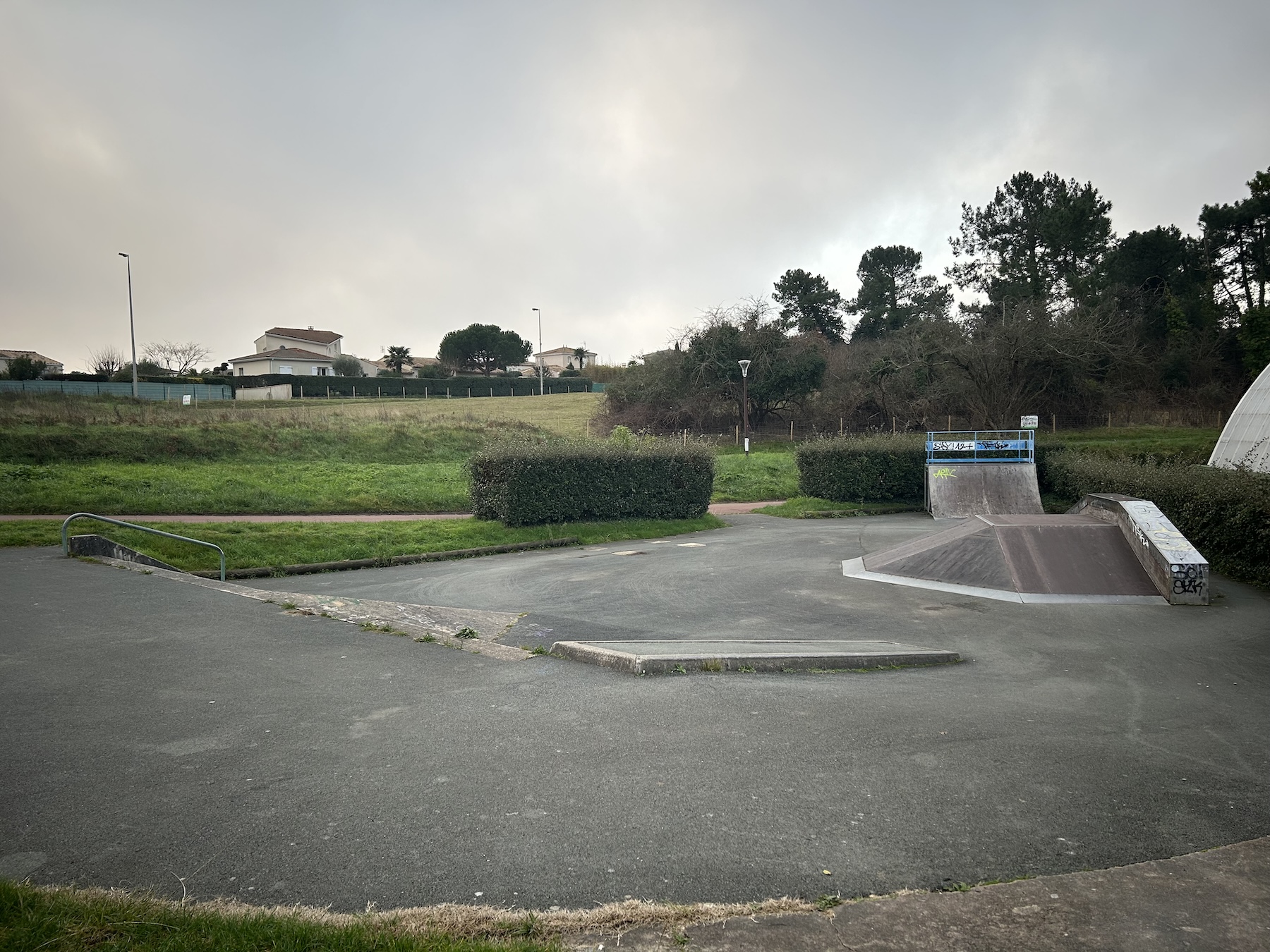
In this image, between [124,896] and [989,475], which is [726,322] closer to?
[989,475]

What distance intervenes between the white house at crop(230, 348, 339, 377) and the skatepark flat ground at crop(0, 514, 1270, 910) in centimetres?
7822

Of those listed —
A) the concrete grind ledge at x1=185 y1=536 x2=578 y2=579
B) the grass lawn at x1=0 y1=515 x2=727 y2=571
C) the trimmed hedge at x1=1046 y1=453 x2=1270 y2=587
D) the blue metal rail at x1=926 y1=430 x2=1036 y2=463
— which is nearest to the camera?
the trimmed hedge at x1=1046 y1=453 x2=1270 y2=587

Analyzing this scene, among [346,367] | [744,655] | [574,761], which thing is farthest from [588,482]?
[346,367]

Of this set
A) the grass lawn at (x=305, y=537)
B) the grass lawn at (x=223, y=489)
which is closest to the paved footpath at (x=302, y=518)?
the grass lawn at (x=223, y=489)

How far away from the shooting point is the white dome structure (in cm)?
2019

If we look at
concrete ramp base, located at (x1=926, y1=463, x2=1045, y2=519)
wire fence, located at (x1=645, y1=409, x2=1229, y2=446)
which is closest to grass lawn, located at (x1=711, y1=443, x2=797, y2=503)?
concrete ramp base, located at (x1=926, y1=463, x2=1045, y2=519)

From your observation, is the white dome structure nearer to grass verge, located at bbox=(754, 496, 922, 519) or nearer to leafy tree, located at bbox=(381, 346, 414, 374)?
grass verge, located at bbox=(754, 496, 922, 519)

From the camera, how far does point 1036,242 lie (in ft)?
182

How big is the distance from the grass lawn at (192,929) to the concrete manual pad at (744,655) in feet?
13.1

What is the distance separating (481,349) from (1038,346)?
67066 mm

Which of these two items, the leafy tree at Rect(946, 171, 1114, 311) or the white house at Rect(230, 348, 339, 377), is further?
the white house at Rect(230, 348, 339, 377)

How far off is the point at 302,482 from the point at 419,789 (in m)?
20.2

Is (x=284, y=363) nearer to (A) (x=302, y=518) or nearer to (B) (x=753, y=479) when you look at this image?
(B) (x=753, y=479)

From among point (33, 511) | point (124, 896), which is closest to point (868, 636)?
point (124, 896)
